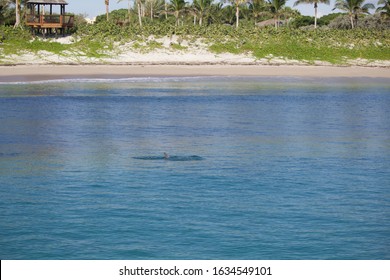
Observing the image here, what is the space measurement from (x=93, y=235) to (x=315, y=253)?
3487 millimetres

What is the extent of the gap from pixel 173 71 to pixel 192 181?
31.8m

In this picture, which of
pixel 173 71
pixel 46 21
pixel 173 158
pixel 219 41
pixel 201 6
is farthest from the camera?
pixel 201 6

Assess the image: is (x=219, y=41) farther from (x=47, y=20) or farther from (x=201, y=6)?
(x=201, y=6)

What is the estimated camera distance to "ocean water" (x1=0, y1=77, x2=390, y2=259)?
11.5m

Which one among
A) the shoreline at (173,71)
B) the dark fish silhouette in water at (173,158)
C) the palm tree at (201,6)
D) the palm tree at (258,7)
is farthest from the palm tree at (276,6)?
the dark fish silhouette in water at (173,158)

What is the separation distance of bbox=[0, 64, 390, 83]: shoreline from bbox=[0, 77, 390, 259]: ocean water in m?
13.2

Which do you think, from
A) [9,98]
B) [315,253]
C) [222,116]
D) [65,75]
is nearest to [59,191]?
[315,253]

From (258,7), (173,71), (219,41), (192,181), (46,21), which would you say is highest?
(258,7)

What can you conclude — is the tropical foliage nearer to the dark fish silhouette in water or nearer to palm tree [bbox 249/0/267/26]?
palm tree [bbox 249/0/267/26]

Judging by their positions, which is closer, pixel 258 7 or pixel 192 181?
pixel 192 181

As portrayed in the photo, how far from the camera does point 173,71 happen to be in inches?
1847

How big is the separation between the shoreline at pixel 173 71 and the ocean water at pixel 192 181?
13223 millimetres

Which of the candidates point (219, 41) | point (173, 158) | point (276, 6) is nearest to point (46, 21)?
point (219, 41)

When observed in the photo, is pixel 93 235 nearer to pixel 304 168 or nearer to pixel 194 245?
pixel 194 245
